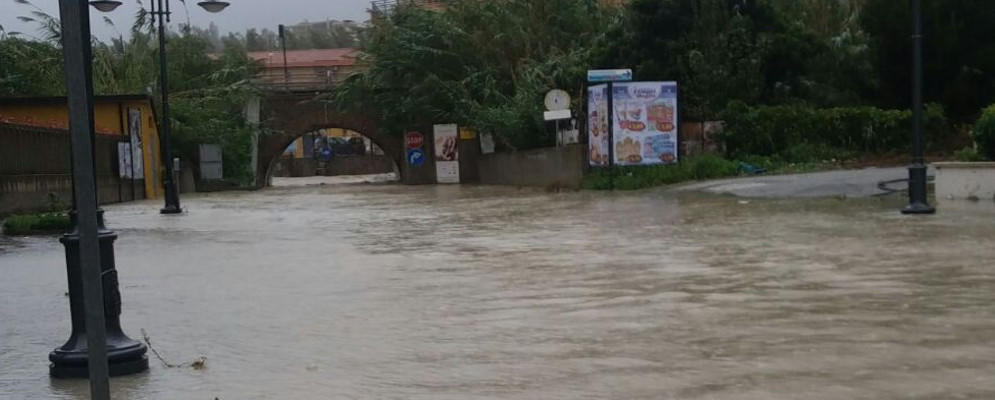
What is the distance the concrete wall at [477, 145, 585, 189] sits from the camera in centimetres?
3091

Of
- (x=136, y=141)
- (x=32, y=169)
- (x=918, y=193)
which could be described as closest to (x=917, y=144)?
(x=918, y=193)

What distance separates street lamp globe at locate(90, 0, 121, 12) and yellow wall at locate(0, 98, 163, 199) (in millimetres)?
6356

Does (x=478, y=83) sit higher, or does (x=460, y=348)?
(x=478, y=83)

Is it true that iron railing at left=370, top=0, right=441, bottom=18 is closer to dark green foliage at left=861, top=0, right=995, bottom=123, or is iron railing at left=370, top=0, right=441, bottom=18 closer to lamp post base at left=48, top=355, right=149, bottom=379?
dark green foliage at left=861, top=0, right=995, bottom=123

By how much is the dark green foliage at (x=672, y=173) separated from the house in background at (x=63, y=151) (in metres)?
11.7

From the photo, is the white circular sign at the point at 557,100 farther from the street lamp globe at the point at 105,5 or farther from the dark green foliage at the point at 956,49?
the street lamp globe at the point at 105,5

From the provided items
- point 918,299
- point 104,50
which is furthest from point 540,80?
point 918,299

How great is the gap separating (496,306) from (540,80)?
90.4 feet

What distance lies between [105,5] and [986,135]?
16528 mm

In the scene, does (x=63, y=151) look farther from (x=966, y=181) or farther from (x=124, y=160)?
(x=966, y=181)

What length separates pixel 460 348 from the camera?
24.1 ft

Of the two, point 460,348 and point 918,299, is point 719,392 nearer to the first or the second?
point 460,348

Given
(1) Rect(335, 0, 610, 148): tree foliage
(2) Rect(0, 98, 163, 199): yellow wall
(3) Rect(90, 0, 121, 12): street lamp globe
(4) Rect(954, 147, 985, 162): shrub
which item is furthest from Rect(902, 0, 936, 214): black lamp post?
(2) Rect(0, 98, 163, 199): yellow wall

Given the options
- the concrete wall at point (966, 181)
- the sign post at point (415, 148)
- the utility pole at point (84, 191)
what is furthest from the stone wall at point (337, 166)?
the utility pole at point (84, 191)
